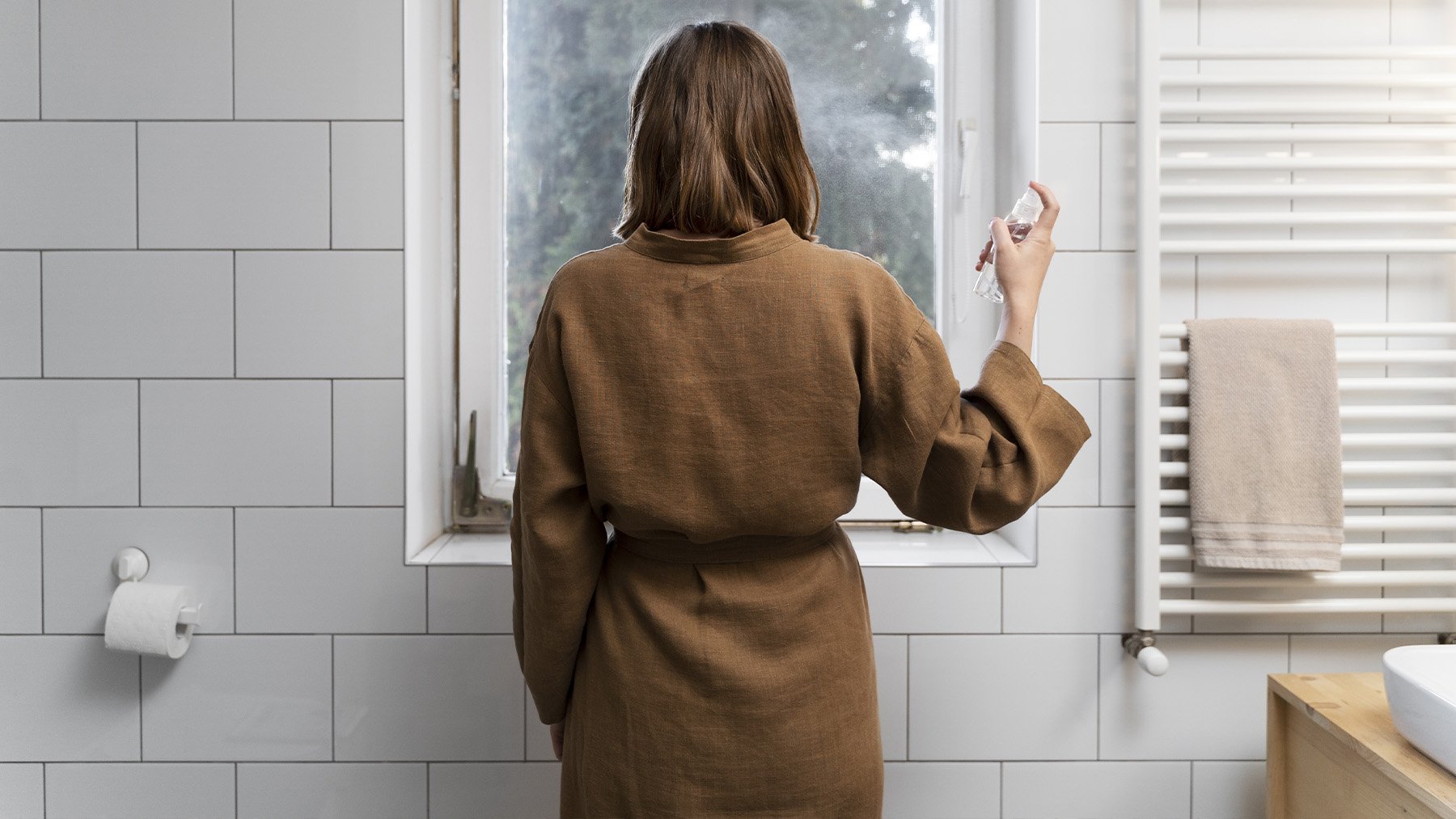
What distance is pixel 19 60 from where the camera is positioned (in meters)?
1.18

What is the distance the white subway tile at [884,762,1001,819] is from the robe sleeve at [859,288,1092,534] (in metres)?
0.55

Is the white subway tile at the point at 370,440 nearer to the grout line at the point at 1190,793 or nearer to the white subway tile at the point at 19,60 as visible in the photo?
the white subway tile at the point at 19,60

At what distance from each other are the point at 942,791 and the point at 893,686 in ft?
0.54

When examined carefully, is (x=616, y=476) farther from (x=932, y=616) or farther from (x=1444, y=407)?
(x=1444, y=407)

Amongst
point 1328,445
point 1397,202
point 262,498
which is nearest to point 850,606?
point 1328,445

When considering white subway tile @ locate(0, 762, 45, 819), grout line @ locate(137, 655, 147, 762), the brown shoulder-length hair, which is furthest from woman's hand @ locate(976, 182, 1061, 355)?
white subway tile @ locate(0, 762, 45, 819)

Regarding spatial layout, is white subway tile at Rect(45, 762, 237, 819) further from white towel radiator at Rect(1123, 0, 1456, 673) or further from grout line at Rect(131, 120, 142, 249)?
white towel radiator at Rect(1123, 0, 1456, 673)

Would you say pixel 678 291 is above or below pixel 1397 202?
below

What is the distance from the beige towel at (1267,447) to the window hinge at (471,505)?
0.97 metres

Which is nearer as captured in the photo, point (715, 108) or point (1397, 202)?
point (715, 108)

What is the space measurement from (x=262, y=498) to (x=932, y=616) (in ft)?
3.03

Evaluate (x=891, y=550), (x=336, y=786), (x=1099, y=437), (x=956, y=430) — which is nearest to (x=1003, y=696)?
(x=891, y=550)

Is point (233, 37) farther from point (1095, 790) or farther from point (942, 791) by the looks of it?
point (1095, 790)

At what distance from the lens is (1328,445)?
1131mm
